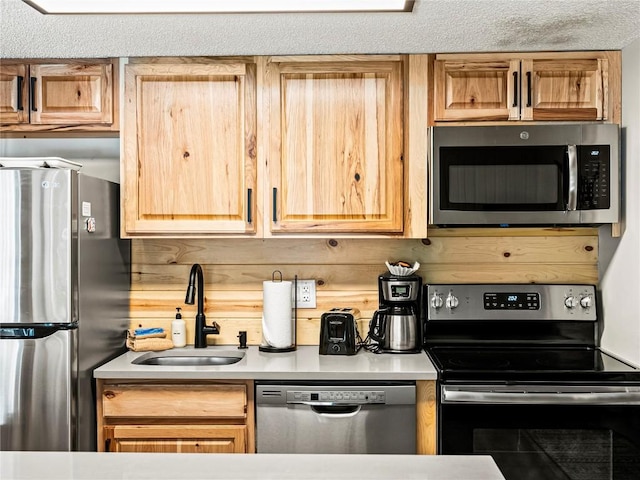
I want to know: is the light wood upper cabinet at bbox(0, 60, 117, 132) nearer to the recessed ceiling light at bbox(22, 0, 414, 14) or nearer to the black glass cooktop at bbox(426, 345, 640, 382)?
the recessed ceiling light at bbox(22, 0, 414, 14)

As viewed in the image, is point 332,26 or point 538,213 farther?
point 538,213

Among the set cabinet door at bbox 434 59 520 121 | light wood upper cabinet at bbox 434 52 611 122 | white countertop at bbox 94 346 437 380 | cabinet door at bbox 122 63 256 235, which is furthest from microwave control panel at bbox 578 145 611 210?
cabinet door at bbox 122 63 256 235

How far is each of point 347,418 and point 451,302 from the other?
0.76 m

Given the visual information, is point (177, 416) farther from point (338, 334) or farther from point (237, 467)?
point (237, 467)

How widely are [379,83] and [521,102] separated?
0.58 metres

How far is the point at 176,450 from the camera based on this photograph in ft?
7.52

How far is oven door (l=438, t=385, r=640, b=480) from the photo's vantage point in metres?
2.13

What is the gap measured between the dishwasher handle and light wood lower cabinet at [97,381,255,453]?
0.25 meters

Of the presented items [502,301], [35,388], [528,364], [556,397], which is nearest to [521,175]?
[502,301]

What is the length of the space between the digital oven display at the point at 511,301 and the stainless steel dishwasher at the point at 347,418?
672 millimetres

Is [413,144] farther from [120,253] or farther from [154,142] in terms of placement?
[120,253]

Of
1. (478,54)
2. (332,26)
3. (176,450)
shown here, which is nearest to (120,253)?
(176,450)

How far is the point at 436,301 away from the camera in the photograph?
268 cm

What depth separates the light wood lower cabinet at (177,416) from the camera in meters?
2.28
